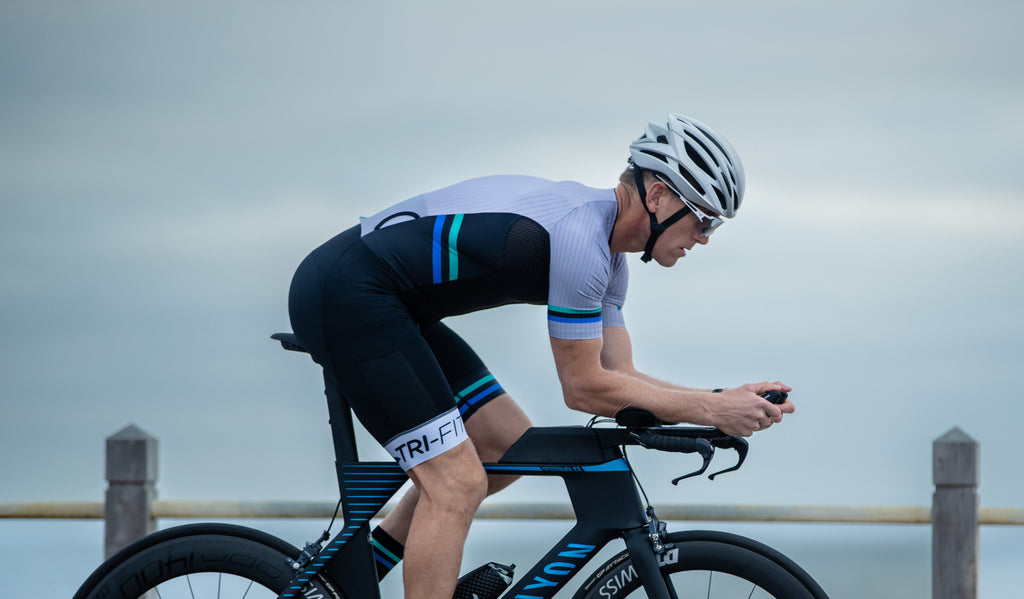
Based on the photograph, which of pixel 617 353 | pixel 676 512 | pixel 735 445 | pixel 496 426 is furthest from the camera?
pixel 676 512

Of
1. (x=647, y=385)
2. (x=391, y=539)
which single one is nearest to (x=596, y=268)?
(x=647, y=385)

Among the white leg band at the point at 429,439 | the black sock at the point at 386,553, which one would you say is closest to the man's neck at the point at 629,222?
the white leg band at the point at 429,439

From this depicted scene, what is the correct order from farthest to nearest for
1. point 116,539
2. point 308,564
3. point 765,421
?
point 116,539, point 308,564, point 765,421

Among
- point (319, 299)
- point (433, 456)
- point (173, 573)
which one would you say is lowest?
point (173, 573)

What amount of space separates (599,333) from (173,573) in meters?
1.42

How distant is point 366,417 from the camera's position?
2943mm

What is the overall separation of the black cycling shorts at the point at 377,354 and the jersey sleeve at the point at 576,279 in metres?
0.37

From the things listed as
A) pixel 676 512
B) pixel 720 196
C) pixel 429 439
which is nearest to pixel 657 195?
pixel 720 196

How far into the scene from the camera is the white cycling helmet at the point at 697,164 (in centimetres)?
297

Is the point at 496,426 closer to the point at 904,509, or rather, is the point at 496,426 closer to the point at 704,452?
the point at 704,452

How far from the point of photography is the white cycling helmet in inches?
117

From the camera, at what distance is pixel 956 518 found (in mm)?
5320

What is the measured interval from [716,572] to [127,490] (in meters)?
3.38

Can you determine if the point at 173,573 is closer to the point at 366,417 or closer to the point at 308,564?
the point at 308,564
